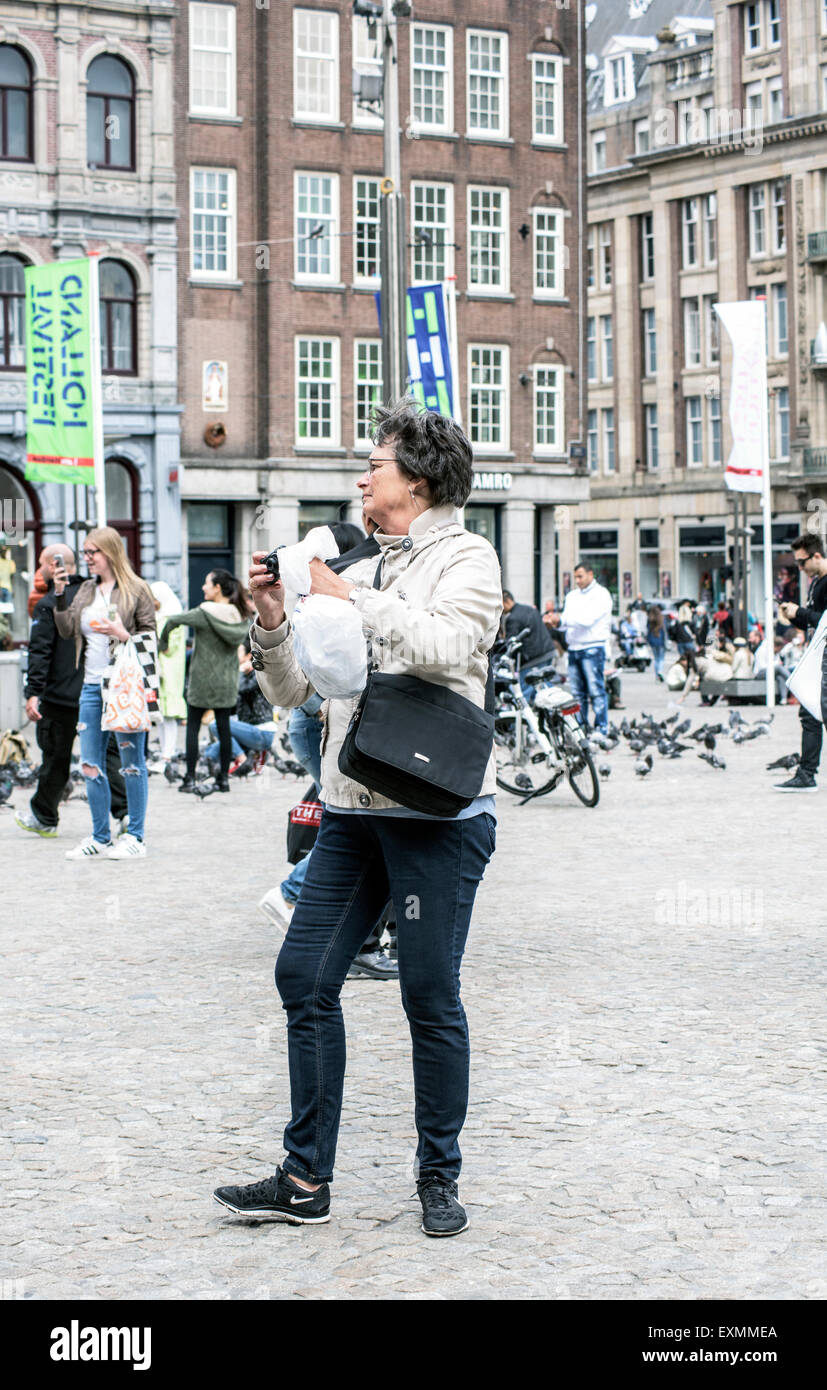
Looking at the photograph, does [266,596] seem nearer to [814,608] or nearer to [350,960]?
[350,960]

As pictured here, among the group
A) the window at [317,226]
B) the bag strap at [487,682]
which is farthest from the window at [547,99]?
the bag strap at [487,682]

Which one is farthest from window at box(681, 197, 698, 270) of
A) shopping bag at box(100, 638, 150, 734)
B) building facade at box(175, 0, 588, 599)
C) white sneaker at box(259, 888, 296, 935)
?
white sneaker at box(259, 888, 296, 935)

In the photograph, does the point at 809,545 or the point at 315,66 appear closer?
the point at 809,545

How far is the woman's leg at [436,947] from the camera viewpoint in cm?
471

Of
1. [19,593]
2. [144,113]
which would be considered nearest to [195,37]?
[144,113]

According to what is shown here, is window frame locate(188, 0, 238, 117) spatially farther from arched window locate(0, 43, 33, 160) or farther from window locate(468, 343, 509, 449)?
window locate(468, 343, 509, 449)

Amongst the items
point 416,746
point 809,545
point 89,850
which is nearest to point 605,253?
point 809,545

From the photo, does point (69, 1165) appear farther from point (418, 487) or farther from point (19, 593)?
point (19, 593)

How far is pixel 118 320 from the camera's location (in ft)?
131

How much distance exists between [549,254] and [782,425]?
22079 mm

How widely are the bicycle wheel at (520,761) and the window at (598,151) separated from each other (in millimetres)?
60211

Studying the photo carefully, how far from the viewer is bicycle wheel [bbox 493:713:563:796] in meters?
15.8

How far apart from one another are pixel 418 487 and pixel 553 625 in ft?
82.6
